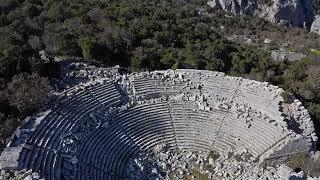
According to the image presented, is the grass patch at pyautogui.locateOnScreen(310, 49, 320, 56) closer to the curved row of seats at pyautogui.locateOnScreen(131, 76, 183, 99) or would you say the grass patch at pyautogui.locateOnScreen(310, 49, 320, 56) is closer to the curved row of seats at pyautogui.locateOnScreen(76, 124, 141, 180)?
the curved row of seats at pyautogui.locateOnScreen(131, 76, 183, 99)

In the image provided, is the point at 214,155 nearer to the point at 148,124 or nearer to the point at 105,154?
the point at 148,124

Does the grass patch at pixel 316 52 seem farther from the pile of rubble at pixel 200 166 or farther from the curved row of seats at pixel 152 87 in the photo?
the pile of rubble at pixel 200 166

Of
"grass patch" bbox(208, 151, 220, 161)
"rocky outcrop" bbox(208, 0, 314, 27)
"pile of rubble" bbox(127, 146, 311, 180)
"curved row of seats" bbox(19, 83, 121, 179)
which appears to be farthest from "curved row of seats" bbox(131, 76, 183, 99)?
"rocky outcrop" bbox(208, 0, 314, 27)

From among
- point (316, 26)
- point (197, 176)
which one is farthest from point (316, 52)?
point (197, 176)

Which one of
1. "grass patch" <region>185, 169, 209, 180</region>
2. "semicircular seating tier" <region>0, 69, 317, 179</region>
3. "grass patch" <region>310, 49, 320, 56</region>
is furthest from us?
"grass patch" <region>310, 49, 320, 56</region>

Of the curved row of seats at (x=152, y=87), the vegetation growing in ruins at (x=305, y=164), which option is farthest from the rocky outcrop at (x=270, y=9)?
the vegetation growing in ruins at (x=305, y=164)

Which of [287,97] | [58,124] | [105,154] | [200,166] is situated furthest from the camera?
[287,97]
